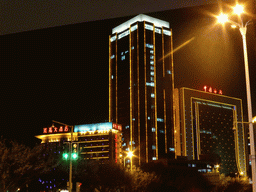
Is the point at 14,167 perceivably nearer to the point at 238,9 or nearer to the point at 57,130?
the point at 238,9

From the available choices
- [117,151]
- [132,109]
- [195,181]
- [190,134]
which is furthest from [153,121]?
[195,181]

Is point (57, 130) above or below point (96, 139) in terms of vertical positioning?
above

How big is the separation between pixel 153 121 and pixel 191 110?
124 feet

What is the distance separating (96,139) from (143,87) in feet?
108

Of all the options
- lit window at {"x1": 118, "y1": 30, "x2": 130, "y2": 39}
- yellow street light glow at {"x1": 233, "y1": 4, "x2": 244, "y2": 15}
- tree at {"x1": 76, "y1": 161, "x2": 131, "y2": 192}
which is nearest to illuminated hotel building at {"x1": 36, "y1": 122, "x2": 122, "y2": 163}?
lit window at {"x1": 118, "y1": 30, "x2": 130, "y2": 39}

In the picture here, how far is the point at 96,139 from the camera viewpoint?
167500 mm

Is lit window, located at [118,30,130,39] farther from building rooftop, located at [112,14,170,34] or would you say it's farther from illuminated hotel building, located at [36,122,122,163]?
illuminated hotel building, located at [36,122,122,163]

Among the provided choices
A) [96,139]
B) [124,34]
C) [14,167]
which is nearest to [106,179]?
[14,167]

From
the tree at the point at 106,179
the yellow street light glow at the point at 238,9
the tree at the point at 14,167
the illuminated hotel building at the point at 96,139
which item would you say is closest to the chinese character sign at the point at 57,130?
the illuminated hotel building at the point at 96,139

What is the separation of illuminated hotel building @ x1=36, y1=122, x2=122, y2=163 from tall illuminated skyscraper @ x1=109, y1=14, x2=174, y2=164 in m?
6.54

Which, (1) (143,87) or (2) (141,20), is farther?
(2) (141,20)

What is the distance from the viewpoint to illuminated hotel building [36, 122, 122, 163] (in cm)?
16100

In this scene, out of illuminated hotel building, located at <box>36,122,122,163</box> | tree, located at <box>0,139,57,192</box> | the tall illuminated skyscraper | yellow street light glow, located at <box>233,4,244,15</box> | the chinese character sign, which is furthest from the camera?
the chinese character sign

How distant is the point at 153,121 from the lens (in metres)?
164
